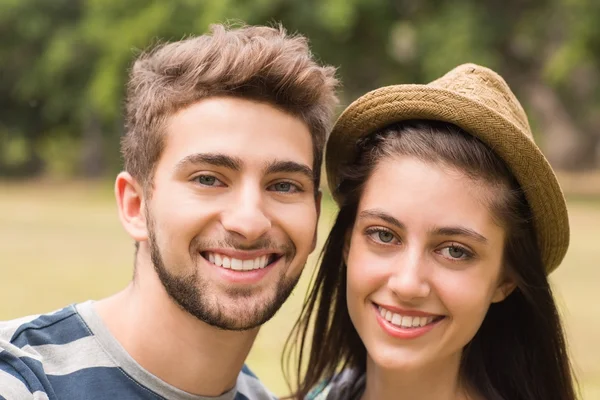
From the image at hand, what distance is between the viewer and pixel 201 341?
2.92 meters

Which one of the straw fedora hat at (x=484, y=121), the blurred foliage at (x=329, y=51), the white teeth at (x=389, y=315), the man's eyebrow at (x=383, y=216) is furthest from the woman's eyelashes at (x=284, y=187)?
the blurred foliage at (x=329, y=51)

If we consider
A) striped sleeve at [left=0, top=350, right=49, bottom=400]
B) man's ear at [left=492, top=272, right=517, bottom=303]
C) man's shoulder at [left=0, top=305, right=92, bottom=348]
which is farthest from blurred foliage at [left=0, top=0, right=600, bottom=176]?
striped sleeve at [left=0, top=350, right=49, bottom=400]

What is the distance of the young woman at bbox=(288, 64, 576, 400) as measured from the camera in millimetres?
2879

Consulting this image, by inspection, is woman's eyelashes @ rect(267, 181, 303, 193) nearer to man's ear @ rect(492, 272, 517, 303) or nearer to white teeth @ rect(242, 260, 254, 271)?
white teeth @ rect(242, 260, 254, 271)

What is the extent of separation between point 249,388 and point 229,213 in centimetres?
82

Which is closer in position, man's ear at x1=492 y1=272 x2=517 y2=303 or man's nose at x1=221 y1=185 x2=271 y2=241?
man's nose at x1=221 y1=185 x2=271 y2=241

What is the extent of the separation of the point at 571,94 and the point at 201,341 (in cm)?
2948

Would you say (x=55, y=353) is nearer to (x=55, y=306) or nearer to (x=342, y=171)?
(x=342, y=171)

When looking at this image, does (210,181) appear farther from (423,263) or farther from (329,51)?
(329,51)

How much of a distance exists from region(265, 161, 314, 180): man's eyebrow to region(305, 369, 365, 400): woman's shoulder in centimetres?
91

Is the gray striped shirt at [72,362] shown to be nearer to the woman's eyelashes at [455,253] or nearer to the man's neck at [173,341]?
the man's neck at [173,341]

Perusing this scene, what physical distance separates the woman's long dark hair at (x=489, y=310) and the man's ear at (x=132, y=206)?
2.28 ft

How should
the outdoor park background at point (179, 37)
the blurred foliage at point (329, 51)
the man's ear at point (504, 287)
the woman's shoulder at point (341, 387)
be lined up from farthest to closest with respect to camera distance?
the blurred foliage at point (329, 51), the outdoor park background at point (179, 37), the woman's shoulder at point (341, 387), the man's ear at point (504, 287)

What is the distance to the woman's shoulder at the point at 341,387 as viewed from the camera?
134 inches
